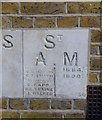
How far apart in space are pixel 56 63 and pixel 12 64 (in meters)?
0.27

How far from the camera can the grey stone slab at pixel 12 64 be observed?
2.23m

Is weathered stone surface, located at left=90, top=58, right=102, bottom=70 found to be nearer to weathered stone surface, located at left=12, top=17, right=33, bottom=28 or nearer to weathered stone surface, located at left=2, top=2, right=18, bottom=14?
weathered stone surface, located at left=12, top=17, right=33, bottom=28

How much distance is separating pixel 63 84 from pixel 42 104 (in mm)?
186

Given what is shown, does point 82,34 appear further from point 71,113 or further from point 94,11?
point 71,113

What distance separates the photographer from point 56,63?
2238 mm

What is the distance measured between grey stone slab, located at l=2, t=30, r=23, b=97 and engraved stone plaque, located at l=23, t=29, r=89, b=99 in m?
0.04

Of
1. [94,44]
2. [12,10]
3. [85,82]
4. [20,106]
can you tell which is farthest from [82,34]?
[20,106]

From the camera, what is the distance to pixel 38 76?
2.26 metres

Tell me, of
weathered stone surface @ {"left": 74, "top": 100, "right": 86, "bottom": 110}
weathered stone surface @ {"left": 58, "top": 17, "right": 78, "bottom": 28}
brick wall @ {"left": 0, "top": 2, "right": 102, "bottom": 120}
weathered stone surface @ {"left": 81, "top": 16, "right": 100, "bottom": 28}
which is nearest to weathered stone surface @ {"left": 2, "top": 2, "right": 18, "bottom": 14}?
brick wall @ {"left": 0, "top": 2, "right": 102, "bottom": 120}

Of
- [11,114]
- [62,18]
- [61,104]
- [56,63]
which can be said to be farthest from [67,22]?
[11,114]

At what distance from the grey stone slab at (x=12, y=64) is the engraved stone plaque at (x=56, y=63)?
4 cm

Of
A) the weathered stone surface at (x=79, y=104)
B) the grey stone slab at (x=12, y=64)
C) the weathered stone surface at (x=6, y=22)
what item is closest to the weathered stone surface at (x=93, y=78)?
the weathered stone surface at (x=79, y=104)

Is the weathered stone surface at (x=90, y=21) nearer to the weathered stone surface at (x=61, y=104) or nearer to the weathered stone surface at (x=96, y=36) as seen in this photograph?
the weathered stone surface at (x=96, y=36)

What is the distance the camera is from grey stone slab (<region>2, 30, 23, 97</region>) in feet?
7.30
